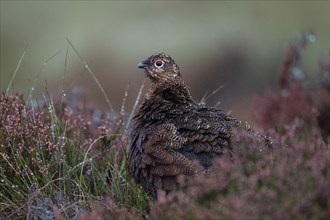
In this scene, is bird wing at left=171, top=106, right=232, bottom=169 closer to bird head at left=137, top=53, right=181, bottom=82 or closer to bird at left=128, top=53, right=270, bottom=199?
bird at left=128, top=53, right=270, bottom=199

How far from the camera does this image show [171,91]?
17.0 ft

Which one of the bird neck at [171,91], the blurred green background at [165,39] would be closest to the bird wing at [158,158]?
the bird neck at [171,91]

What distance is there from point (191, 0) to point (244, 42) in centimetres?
156

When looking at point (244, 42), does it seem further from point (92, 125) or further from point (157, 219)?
point (157, 219)

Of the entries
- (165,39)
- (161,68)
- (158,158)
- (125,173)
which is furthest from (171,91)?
(165,39)

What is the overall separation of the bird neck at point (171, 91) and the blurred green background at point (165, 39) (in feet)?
23.6

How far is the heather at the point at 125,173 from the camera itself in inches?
137

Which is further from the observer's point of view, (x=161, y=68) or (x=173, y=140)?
(x=161, y=68)

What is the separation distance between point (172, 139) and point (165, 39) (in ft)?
30.6

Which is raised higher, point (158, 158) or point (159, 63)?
point (159, 63)

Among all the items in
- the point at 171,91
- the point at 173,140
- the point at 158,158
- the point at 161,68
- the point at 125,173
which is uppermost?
the point at 161,68

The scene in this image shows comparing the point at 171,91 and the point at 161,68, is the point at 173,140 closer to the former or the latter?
the point at 171,91

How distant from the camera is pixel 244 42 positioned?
13906 millimetres

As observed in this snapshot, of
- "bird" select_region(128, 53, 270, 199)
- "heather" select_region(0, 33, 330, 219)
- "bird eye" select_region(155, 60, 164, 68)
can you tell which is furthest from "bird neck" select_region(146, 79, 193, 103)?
"heather" select_region(0, 33, 330, 219)
